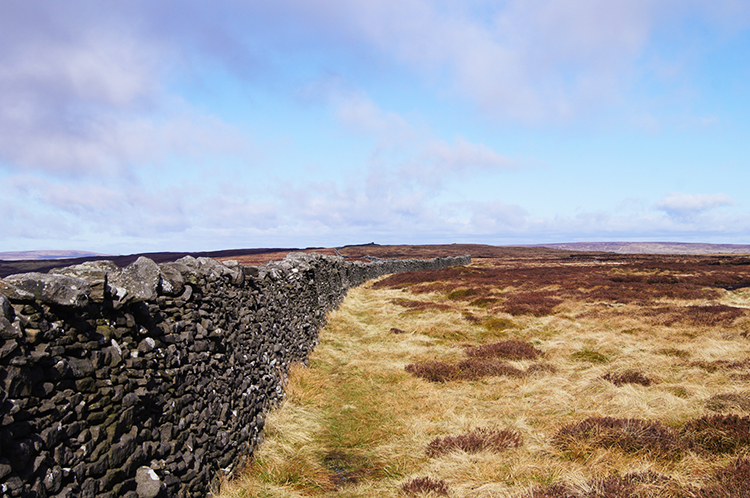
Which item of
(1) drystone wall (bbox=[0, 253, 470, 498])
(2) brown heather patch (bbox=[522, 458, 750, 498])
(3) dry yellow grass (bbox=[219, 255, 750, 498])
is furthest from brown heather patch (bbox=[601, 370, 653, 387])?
(1) drystone wall (bbox=[0, 253, 470, 498])

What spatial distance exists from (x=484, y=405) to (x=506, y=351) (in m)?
4.25

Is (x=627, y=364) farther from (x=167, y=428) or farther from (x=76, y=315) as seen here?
(x=76, y=315)

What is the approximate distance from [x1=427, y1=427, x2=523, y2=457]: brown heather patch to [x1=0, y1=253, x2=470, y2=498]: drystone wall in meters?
3.24

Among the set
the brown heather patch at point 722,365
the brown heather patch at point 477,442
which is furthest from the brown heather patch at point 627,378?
the brown heather patch at point 477,442

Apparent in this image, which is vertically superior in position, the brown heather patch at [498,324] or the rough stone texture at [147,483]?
the rough stone texture at [147,483]

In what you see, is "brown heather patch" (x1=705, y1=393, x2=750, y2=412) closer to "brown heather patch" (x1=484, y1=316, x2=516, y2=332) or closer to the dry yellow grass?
the dry yellow grass

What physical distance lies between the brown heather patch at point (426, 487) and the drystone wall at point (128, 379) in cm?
278

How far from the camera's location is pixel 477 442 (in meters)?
6.64

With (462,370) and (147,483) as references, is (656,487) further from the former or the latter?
(462,370)

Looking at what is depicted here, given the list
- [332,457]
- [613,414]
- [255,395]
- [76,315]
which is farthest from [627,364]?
[76,315]

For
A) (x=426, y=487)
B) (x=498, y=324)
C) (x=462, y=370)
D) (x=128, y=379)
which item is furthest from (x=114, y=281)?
(x=498, y=324)

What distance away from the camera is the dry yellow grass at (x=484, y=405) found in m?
5.74

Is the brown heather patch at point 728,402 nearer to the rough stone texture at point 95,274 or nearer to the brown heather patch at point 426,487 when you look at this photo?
the brown heather patch at point 426,487

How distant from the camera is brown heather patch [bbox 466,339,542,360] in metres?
12.3
